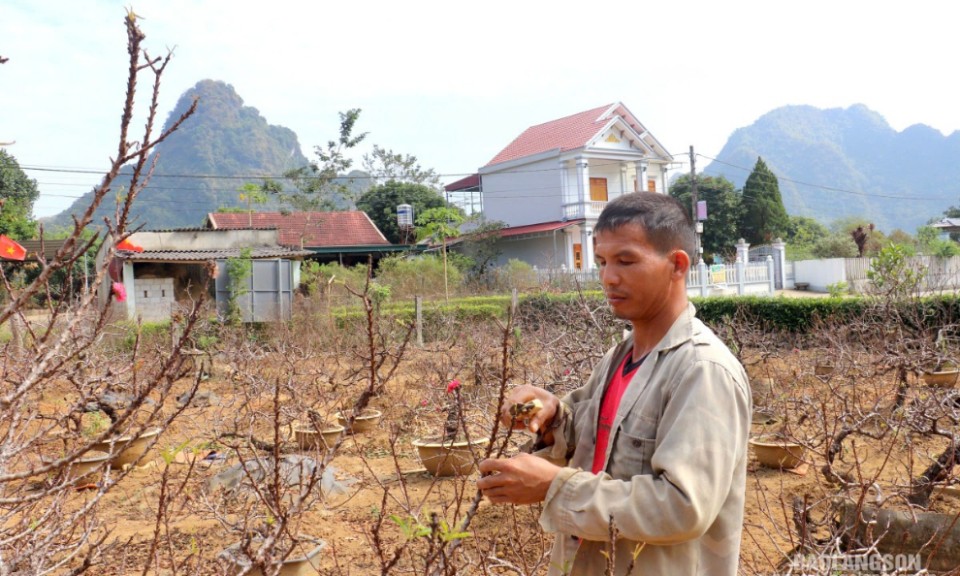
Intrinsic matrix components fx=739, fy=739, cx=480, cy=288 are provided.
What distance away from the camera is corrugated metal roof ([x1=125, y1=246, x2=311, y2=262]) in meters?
16.9

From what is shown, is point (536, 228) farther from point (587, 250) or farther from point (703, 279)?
point (703, 279)

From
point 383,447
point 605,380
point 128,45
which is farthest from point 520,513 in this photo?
point 128,45

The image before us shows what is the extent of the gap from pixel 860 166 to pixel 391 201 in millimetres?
156873

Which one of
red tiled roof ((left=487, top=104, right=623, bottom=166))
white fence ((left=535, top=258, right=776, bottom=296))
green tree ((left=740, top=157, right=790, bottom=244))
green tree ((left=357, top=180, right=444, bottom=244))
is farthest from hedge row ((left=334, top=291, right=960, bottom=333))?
green tree ((left=740, top=157, right=790, bottom=244))

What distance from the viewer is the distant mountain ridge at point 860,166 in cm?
14062

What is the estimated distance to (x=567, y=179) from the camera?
31109 mm

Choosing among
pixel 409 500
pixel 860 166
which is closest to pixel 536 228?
pixel 409 500

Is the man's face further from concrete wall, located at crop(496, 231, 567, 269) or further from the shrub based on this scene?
concrete wall, located at crop(496, 231, 567, 269)

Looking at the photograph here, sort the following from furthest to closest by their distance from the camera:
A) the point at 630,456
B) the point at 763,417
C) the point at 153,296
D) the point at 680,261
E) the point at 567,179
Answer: the point at 567,179
the point at 153,296
the point at 763,417
the point at 680,261
the point at 630,456

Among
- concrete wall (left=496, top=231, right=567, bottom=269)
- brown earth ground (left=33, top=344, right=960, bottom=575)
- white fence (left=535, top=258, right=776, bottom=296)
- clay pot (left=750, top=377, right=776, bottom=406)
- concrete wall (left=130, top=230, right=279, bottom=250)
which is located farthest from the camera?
concrete wall (left=496, top=231, right=567, bottom=269)

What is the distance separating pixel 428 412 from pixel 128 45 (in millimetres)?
7243

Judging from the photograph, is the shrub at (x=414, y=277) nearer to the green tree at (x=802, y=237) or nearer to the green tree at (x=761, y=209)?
A: the green tree at (x=802, y=237)

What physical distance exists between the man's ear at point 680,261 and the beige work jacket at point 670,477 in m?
0.10

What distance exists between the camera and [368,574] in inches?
180
